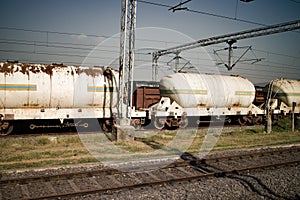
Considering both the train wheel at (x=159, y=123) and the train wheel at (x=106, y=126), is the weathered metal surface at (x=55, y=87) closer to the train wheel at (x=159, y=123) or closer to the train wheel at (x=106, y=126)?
the train wheel at (x=106, y=126)

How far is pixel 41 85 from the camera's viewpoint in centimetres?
1353

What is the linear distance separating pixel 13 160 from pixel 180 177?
5.78m

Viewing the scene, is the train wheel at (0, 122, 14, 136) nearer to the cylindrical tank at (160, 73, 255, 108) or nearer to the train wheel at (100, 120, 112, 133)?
the train wheel at (100, 120, 112, 133)

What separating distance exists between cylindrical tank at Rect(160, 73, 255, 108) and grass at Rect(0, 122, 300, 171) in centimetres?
220

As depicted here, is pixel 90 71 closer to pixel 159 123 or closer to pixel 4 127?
pixel 4 127

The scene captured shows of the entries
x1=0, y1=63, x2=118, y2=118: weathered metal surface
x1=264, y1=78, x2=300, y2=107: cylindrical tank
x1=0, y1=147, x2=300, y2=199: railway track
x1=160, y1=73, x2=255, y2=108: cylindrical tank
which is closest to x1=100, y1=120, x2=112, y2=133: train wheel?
x1=0, y1=63, x2=118, y2=118: weathered metal surface

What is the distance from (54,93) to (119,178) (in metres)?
7.97

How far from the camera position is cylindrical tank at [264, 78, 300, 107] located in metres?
21.3

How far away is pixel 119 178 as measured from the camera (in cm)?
751

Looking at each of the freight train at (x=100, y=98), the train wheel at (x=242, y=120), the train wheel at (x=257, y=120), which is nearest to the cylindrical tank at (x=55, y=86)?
the freight train at (x=100, y=98)

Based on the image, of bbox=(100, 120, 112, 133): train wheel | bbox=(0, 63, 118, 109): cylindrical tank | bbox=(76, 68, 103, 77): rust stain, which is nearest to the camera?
bbox=(0, 63, 118, 109): cylindrical tank

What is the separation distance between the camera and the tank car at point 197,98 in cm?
1644

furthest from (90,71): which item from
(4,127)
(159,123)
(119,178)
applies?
(119,178)

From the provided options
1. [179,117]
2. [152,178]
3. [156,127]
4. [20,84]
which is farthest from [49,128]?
[152,178]
